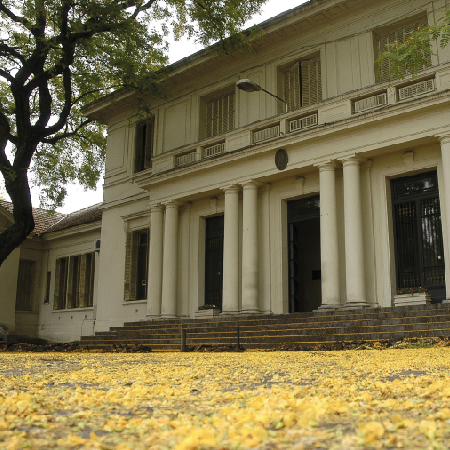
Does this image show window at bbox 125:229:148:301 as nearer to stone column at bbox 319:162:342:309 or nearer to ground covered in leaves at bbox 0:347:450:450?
stone column at bbox 319:162:342:309

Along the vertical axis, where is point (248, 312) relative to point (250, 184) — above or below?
below

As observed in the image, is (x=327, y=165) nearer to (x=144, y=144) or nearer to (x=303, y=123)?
(x=303, y=123)

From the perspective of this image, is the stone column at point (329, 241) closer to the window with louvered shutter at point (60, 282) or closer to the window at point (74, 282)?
the window at point (74, 282)

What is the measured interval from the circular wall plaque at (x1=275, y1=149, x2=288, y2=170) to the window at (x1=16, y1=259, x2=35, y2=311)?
16.3 meters

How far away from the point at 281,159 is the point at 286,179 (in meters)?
1.04

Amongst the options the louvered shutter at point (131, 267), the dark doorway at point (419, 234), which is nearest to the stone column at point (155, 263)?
the louvered shutter at point (131, 267)

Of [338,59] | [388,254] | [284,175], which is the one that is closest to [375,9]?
[338,59]

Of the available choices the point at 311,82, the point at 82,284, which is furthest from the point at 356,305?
the point at 82,284

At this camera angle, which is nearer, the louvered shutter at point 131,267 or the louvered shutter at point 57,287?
the louvered shutter at point 131,267

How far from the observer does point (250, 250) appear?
52.2 ft

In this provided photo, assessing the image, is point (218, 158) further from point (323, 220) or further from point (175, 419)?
point (175, 419)

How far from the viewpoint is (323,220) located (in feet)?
46.5

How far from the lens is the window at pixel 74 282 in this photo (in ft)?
78.2

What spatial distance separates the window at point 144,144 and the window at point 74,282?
5309mm
